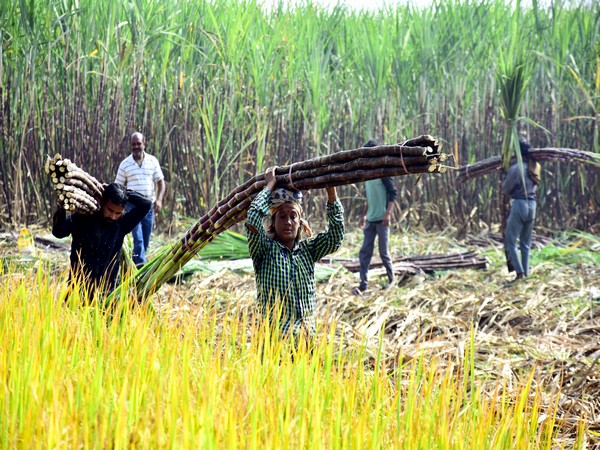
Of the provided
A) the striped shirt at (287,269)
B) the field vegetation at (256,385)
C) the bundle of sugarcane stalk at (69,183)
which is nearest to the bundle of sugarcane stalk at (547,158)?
the field vegetation at (256,385)

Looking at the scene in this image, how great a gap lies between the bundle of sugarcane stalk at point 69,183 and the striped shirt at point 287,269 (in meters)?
0.82

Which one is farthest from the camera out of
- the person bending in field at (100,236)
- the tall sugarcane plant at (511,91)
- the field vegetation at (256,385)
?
the tall sugarcane plant at (511,91)

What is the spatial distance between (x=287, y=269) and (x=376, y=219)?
3.57 m

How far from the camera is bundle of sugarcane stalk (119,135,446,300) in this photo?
2.90m

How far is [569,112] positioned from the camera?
1027 centimetres

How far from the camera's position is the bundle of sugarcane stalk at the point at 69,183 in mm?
3619

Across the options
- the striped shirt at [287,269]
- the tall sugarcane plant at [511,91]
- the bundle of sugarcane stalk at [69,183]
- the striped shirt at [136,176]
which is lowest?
the striped shirt at [287,269]

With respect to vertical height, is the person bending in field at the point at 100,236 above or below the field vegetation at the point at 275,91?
below

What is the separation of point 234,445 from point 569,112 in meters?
9.26

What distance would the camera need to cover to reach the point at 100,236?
12.9 feet

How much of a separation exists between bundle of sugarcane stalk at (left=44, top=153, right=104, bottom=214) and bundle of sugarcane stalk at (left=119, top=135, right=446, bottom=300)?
1.46 ft

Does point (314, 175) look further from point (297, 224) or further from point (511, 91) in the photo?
point (511, 91)

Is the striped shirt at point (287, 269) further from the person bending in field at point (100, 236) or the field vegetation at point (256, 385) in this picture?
the person bending in field at point (100, 236)

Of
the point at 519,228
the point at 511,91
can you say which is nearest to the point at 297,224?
the point at 511,91
